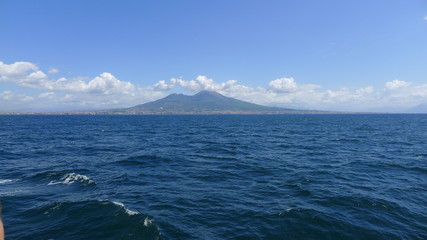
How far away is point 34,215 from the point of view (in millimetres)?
18844

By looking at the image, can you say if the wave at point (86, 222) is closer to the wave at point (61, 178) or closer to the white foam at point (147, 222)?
the white foam at point (147, 222)

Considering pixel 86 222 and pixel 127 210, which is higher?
pixel 127 210

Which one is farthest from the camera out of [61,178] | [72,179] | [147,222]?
[61,178]

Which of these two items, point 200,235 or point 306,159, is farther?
point 306,159

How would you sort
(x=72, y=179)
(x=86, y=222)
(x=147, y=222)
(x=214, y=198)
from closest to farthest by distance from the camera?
(x=147, y=222), (x=86, y=222), (x=214, y=198), (x=72, y=179)

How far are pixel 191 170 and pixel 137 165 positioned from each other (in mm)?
9357

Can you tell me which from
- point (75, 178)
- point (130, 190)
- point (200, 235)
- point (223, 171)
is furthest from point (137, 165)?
point (200, 235)

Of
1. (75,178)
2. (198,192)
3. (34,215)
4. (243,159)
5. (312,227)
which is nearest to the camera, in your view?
(312,227)

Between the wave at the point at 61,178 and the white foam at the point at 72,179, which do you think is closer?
the wave at the point at 61,178

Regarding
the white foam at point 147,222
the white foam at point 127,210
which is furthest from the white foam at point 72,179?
A: the white foam at point 147,222

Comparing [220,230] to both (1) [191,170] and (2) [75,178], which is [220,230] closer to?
(1) [191,170]

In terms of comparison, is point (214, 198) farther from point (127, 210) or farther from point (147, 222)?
point (127, 210)

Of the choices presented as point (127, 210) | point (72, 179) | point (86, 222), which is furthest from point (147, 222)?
point (72, 179)

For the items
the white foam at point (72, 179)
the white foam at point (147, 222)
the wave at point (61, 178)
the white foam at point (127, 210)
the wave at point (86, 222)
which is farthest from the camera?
the white foam at point (72, 179)
